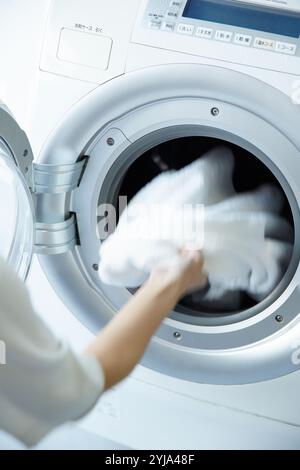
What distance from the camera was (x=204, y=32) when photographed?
0.94 meters

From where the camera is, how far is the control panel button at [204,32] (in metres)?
0.94

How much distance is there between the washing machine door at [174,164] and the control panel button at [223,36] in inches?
1.7

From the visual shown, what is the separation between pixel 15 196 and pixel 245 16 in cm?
41

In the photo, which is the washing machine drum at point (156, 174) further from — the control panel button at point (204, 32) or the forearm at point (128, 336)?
the forearm at point (128, 336)

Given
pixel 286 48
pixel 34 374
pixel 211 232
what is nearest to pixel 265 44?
pixel 286 48

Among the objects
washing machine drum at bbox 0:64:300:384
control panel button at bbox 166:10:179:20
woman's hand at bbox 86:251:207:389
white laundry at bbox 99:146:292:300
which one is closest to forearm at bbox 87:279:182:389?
woman's hand at bbox 86:251:207:389

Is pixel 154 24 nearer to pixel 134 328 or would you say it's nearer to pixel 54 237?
pixel 54 237

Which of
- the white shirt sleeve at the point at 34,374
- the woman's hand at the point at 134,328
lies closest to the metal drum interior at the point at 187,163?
the woman's hand at the point at 134,328

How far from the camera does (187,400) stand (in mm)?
1143

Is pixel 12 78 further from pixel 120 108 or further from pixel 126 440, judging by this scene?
pixel 126 440

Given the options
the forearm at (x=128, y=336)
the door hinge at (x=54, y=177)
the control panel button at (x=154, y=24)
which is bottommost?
the forearm at (x=128, y=336)

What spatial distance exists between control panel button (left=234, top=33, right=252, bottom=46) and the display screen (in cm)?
2
